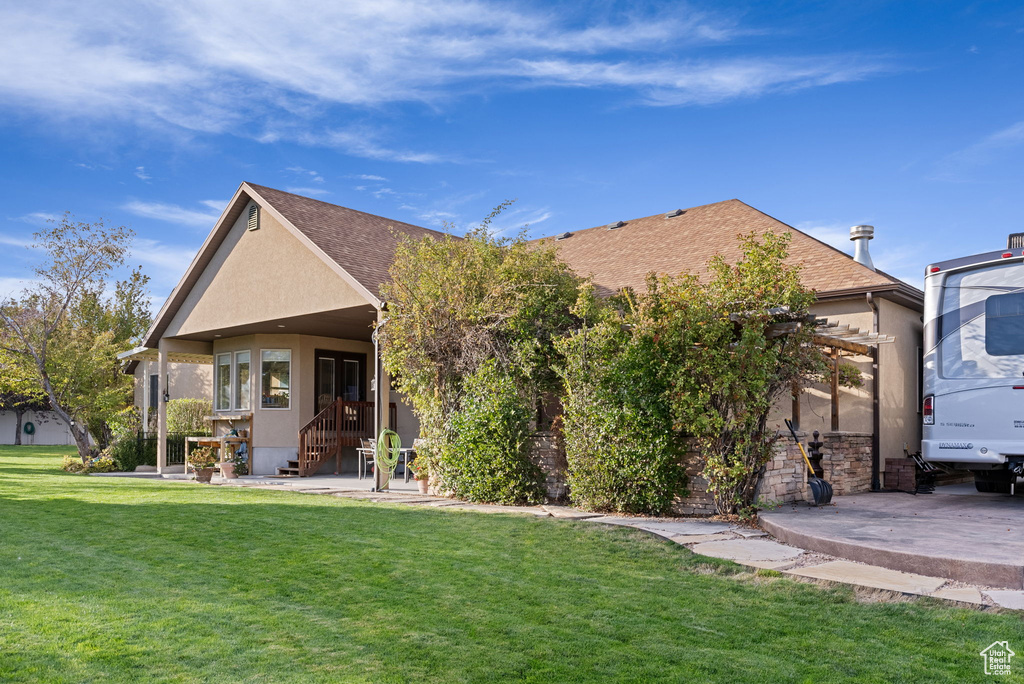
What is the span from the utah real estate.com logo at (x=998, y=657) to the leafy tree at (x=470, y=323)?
258 inches

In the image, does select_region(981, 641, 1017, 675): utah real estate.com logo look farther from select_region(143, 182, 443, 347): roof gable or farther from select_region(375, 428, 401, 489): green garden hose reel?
select_region(143, 182, 443, 347): roof gable

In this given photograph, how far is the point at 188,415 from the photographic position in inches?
888

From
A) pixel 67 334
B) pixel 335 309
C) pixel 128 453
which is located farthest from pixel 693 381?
pixel 67 334

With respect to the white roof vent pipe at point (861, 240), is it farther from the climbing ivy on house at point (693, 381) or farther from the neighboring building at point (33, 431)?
the neighboring building at point (33, 431)

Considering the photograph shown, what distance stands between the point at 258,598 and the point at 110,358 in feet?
64.3

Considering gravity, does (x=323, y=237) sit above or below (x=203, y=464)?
above

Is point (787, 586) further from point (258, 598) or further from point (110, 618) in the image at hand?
point (110, 618)

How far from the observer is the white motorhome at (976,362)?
9.02 m

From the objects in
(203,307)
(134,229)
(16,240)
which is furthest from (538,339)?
(16,240)

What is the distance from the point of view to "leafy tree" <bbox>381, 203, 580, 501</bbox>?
10461 mm

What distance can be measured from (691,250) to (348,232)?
6.80 metres

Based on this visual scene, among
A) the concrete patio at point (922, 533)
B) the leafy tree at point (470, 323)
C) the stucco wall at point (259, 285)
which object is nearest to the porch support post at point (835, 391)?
the concrete patio at point (922, 533)

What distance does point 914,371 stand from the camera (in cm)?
1281

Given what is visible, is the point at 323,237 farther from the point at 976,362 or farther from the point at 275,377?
the point at 976,362
